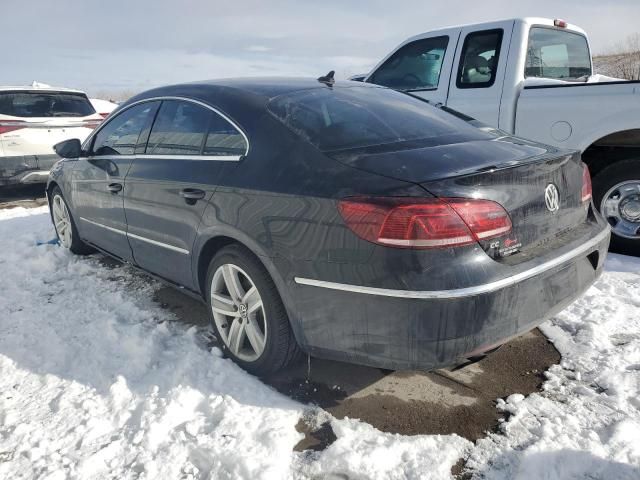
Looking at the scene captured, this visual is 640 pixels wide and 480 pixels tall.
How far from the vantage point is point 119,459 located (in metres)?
2.25

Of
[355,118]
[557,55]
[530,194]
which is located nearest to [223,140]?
[355,118]

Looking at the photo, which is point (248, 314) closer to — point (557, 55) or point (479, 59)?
point (479, 59)

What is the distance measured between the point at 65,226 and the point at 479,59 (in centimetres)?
446

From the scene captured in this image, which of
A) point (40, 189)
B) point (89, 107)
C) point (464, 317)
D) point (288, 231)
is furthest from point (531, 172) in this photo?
point (40, 189)

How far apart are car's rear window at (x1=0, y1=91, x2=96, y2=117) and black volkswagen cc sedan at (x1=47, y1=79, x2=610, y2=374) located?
4973 mm

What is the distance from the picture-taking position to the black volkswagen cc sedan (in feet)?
6.88

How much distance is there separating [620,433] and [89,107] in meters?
8.22

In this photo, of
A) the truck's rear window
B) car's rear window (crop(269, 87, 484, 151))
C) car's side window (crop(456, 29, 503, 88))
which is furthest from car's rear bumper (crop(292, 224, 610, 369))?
the truck's rear window

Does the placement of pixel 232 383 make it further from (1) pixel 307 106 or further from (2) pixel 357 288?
(1) pixel 307 106

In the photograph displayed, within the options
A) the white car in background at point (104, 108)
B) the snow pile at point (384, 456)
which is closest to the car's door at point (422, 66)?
the snow pile at point (384, 456)

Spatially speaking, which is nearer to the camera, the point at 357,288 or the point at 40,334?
the point at 357,288

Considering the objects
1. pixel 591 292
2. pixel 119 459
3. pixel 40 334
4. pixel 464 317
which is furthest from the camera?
pixel 591 292

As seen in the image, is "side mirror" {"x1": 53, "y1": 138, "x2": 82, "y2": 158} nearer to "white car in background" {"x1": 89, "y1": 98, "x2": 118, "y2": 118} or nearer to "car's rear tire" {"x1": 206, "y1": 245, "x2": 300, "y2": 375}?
"car's rear tire" {"x1": 206, "y1": 245, "x2": 300, "y2": 375}

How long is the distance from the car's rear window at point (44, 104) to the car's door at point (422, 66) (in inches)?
186
